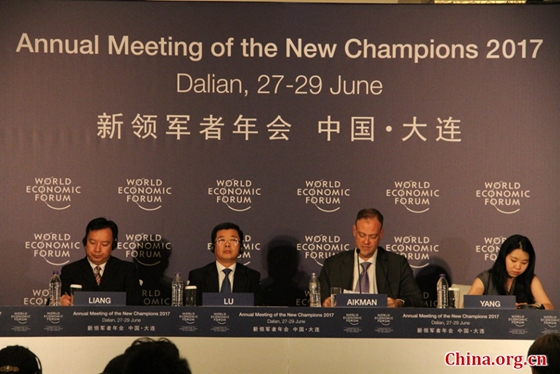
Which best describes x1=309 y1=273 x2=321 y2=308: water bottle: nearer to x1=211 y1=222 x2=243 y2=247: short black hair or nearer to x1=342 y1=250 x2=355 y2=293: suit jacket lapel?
x1=342 y1=250 x2=355 y2=293: suit jacket lapel

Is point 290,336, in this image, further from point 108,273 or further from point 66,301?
point 108,273

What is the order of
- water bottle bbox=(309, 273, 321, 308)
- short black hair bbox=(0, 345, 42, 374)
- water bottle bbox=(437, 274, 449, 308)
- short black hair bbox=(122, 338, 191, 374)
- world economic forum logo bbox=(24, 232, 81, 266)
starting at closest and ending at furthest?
short black hair bbox=(122, 338, 191, 374) → short black hair bbox=(0, 345, 42, 374) → water bottle bbox=(309, 273, 321, 308) → water bottle bbox=(437, 274, 449, 308) → world economic forum logo bbox=(24, 232, 81, 266)

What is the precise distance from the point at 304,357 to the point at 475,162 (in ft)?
6.71

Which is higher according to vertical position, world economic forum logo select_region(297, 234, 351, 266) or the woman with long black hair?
world economic forum logo select_region(297, 234, 351, 266)

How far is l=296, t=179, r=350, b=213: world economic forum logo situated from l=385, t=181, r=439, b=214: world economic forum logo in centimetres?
34

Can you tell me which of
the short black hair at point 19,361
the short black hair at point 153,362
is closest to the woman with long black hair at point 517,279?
the short black hair at point 19,361

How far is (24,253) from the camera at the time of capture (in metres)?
5.02

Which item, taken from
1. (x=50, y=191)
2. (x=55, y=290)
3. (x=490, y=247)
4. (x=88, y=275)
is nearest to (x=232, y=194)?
(x=88, y=275)

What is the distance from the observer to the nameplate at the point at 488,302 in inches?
153

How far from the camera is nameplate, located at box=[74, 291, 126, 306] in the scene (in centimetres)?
390

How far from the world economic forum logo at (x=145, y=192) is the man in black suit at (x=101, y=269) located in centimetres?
24

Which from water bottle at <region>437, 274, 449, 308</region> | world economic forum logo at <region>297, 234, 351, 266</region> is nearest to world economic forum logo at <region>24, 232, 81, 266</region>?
world economic forum logo at <region>297, 234, 351, 266</region>

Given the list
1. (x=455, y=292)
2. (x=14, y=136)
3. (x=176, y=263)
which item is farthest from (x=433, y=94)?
(x=14, y=136)

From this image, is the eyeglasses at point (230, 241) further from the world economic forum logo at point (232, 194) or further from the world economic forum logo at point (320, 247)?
the world economic forum logo at point (320, 247)
